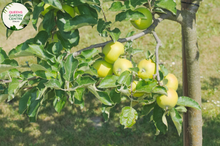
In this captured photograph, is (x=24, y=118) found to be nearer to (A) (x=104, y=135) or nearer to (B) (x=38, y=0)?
(A) (x=104, y=135)

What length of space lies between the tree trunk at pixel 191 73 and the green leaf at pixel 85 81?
961 millimetres

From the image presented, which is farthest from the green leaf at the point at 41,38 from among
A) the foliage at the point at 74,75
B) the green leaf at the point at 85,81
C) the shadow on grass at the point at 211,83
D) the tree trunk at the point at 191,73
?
the shadow on grass at the point at 211,83

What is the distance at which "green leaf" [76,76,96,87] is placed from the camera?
1.03 m

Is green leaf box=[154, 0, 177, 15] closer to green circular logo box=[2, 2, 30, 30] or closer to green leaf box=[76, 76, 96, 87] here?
green leaf box=[76, 76, 96, 87]

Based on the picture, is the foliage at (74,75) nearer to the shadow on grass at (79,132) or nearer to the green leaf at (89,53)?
the green leaf at (89,53)

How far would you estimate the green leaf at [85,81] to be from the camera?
3.39 feet

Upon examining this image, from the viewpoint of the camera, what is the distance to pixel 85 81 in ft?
3.48

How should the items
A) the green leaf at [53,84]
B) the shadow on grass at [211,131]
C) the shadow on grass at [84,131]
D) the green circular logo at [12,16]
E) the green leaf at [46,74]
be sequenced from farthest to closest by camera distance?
the shadow on grass at [84,131] < the shadow on grass at [211,131] < the green circular logo at [12,16] < the green leaf at [46,74] < the green leaf at [53,84]

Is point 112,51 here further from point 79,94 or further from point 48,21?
point 48,21

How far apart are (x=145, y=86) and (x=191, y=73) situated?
0.87 m

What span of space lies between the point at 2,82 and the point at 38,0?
0.53 meters

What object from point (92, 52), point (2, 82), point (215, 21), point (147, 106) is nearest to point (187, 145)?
point (147, 106)

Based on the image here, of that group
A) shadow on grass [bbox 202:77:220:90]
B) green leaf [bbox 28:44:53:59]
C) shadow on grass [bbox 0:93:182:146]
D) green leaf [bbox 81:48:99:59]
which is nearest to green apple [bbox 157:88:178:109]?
green leaf [bbox 81:48:99:59]

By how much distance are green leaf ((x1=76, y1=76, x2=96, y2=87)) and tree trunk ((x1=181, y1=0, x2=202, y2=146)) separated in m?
0.96
